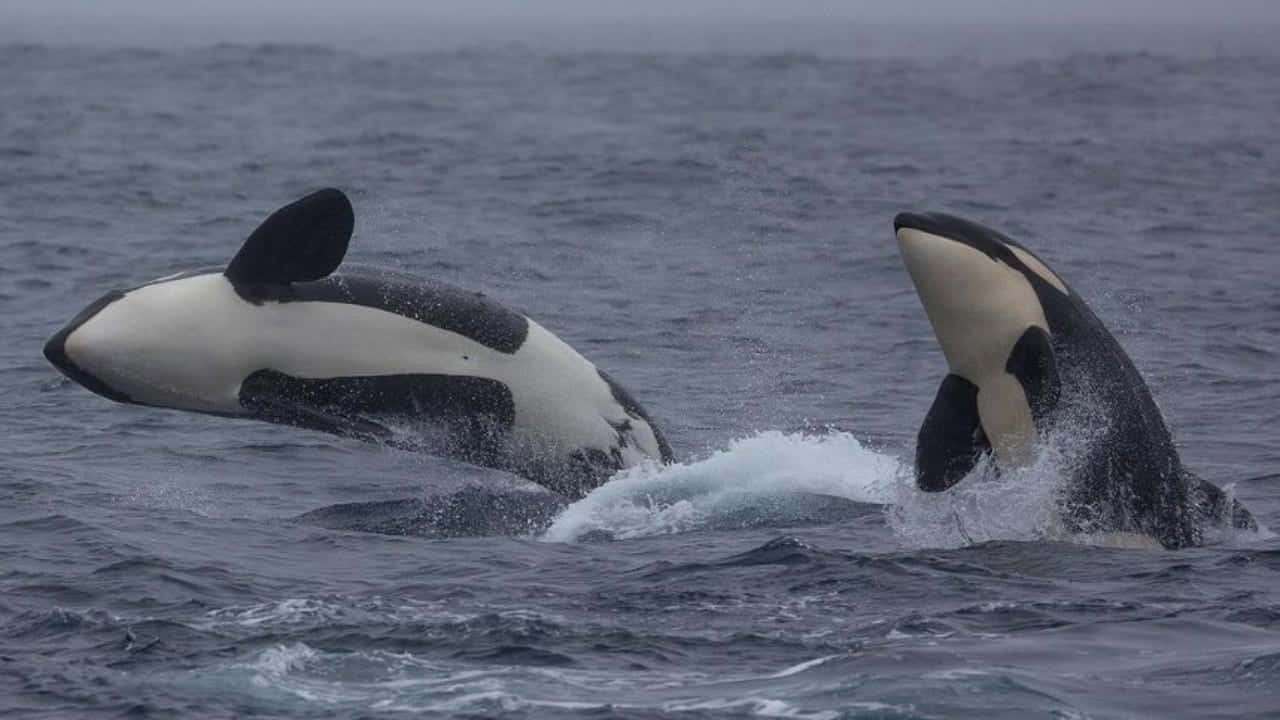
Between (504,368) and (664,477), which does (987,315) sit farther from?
(504,368)

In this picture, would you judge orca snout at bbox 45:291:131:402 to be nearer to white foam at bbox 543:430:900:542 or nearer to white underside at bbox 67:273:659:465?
white underside at bbox 67:273:659:465

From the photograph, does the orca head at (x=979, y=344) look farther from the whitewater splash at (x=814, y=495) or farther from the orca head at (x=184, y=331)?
the orca head at (x=184, y=331)

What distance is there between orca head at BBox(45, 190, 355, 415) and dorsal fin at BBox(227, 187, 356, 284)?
0.03ft

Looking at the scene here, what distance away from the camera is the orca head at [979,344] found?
535 inches

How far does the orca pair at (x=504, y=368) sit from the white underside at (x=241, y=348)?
0.01 m

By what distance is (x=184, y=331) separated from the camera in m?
15.0

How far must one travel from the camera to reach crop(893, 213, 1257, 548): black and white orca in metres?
13.5

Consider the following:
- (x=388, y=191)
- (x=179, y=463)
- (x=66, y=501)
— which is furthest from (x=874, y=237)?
(x=66, y=501)

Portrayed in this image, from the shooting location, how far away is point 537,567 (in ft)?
43.9

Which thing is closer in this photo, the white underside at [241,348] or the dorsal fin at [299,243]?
the dorsal fin at [299,243]

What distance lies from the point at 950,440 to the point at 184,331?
556 cm

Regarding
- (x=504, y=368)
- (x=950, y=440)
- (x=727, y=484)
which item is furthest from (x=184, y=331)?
(x=950, y=440)

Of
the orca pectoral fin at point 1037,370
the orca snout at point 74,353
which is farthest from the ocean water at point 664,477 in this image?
the orca snout at point 74,353

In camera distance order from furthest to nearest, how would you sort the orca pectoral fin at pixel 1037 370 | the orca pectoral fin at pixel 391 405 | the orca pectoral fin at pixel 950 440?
1. the orca pectoral fin at pixel 391 405
2. the orca pectoral fin at pixel 950 440
3. the orca pectoral fin at pixel 1037 370
